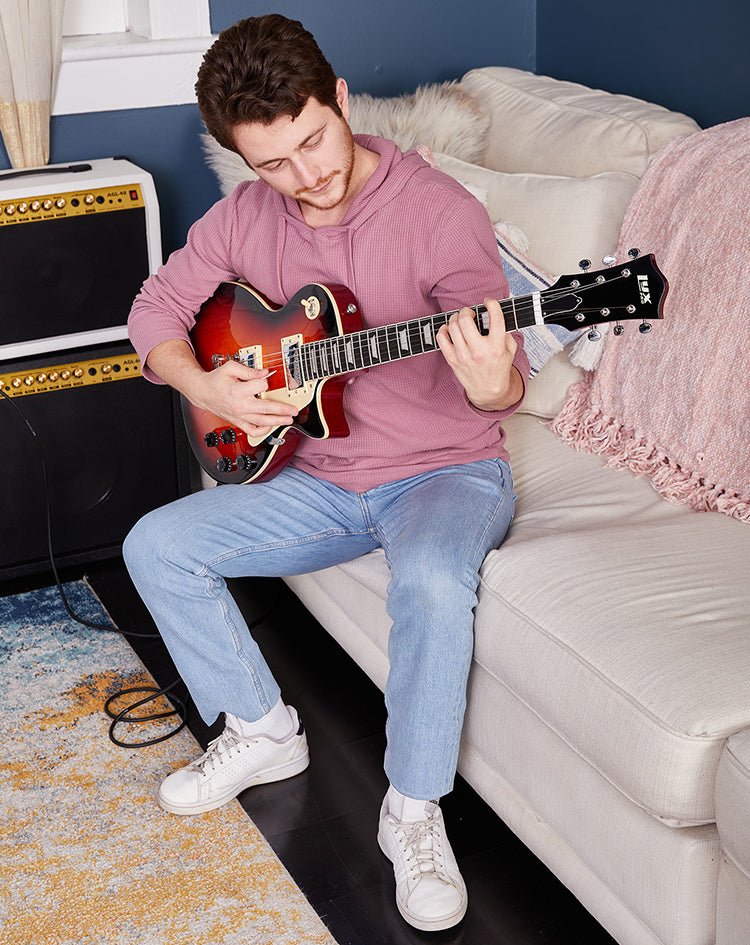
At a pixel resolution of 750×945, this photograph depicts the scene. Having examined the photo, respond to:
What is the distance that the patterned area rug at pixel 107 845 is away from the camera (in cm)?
152

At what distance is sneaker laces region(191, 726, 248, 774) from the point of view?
5.79 feet

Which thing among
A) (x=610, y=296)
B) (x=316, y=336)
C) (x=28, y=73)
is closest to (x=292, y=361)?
(x=316, y=336)

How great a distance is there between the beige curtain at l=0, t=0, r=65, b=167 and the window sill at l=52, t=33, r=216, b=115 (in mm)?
42

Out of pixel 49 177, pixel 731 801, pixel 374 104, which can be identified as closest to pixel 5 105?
pixel 49 177

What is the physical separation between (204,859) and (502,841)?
42 cm

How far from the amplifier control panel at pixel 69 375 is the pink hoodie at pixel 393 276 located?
0.64 meters

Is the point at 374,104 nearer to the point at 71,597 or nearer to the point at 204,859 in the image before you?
the point at 71,597

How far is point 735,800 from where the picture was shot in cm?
115

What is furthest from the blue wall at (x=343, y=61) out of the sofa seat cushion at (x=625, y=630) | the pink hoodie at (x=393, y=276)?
the sofa seat cushion at (x=625, y=630)

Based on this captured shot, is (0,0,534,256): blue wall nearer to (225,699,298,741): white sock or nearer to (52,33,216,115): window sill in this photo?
(52,33,216,115): window sill

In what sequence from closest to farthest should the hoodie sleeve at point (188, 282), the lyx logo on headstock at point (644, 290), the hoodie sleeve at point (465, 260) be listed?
1. the lyx logo on headstock at point (644, 290)
2. the hoodie sleeve at point (465, 260)
3. the hoodie sleeve at point (188, 282)

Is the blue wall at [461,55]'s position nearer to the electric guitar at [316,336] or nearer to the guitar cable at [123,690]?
the guitar cable at [123,690]

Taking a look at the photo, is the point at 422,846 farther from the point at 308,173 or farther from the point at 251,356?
the point at 308,173

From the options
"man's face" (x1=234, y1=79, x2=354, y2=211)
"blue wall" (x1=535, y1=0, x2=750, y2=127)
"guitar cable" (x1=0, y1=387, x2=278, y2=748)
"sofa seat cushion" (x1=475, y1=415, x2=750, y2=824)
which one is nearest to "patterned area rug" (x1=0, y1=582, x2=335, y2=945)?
"guitar cable" (x1=0, y1=387, x2=278, y2=748)
